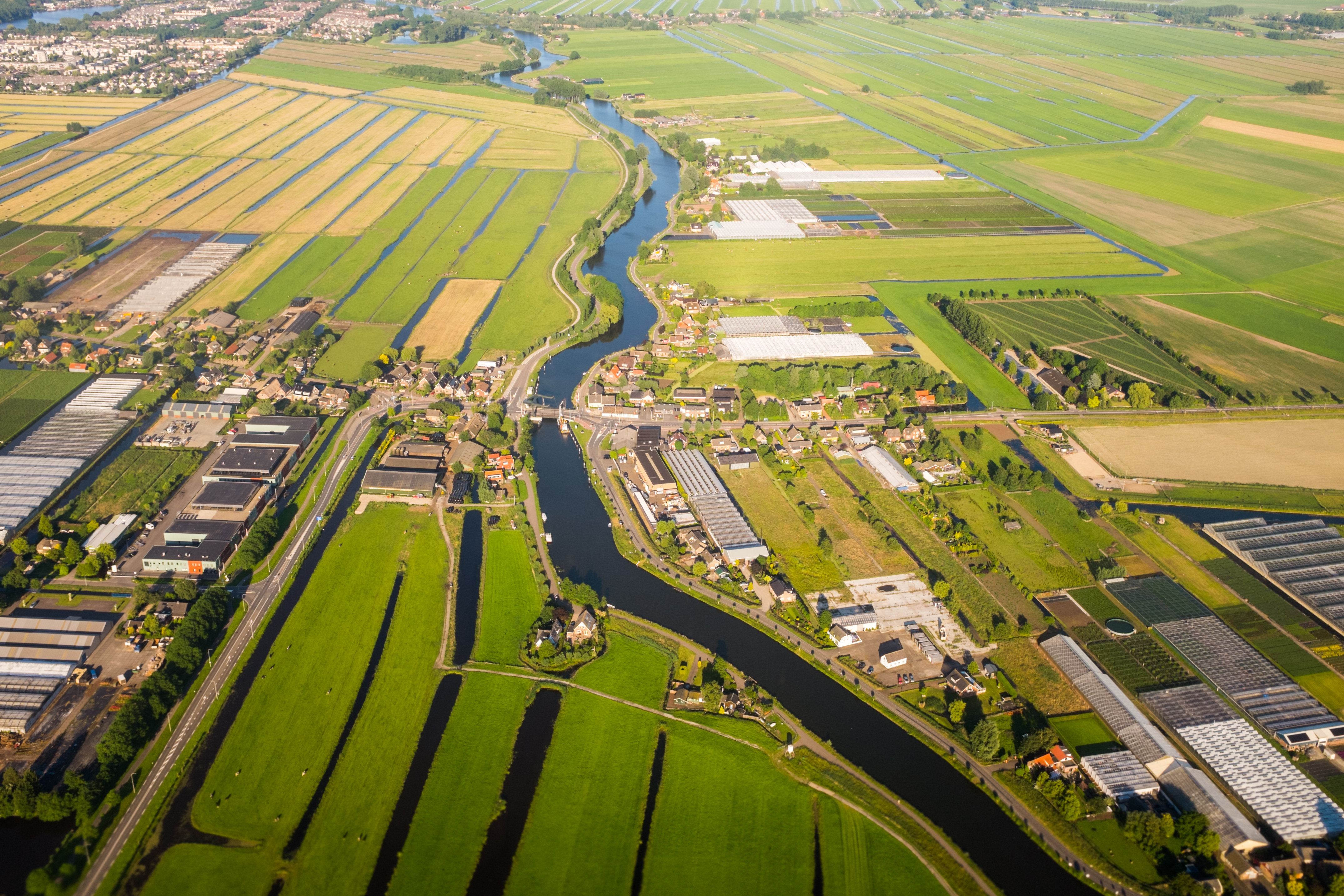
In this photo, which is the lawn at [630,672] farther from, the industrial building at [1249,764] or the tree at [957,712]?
the industrial building at [1249,764]

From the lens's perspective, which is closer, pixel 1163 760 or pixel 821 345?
pixel 1163 760

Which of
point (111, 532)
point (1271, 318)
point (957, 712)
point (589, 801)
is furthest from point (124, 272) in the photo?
point (1271, 318)

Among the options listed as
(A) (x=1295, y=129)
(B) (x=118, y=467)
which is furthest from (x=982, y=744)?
(A) (x=1295, y=129)

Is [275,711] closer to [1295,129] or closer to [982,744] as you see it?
[982,744]

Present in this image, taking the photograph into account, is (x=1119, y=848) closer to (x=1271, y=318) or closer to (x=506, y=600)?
(x=506, y=600)

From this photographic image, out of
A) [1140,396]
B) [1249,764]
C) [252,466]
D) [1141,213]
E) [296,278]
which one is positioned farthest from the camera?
[1141,213]

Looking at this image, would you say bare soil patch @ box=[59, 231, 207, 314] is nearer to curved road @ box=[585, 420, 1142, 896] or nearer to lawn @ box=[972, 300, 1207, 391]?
curved road @ box=[585, 420, 1142, 896]

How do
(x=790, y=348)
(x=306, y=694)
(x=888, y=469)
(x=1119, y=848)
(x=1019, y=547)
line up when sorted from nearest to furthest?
(x=1119, y=848) → (x=306, y=694) → (x=1019, y=547) → (x=888, y=469) → (x=790, y=348)
